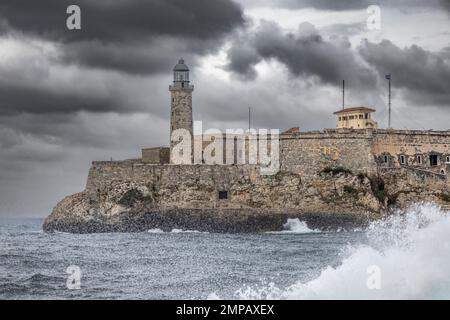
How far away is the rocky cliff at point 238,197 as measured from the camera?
5284cm

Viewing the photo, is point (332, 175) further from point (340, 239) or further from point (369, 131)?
point (340, 239)

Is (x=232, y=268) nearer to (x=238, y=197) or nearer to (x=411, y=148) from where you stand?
(x=238, y=197)

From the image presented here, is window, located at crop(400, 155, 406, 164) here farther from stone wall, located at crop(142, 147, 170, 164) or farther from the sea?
stone wall, located at crop(142, 147, 170, 164)

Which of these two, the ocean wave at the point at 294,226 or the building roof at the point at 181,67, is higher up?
the building roof at the point at 181,67

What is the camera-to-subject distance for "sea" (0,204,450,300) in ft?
61.7

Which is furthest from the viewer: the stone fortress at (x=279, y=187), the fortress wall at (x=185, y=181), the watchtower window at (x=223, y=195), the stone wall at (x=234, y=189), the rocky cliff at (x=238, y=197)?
the watchtower window at (x=223, y=195)

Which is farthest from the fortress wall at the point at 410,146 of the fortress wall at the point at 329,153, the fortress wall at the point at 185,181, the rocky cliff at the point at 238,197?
the fortress wall at the point at 185,181

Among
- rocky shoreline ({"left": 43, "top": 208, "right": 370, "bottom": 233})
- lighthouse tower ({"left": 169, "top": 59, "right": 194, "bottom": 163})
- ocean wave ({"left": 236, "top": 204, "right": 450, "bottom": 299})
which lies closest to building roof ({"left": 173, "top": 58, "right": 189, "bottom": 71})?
Result: lighthouse tower ({"left": 169, "top": 59, "right": 194, "bottom": 163})

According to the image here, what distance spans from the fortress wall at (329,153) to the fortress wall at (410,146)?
0.86 meters

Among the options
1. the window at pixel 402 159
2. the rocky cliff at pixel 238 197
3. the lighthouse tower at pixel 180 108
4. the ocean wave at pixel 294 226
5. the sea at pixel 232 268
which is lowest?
the sea at pixel 232 268

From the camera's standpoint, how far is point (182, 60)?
5897 cm

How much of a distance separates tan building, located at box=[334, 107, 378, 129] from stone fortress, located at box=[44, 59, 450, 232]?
24.5 feet

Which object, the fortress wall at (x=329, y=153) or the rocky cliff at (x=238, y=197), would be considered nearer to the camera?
the rocky cliff at (x=238, y=197)

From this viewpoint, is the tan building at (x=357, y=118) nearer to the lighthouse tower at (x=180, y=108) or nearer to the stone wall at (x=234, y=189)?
the stone wall at (x=234, y=189)
